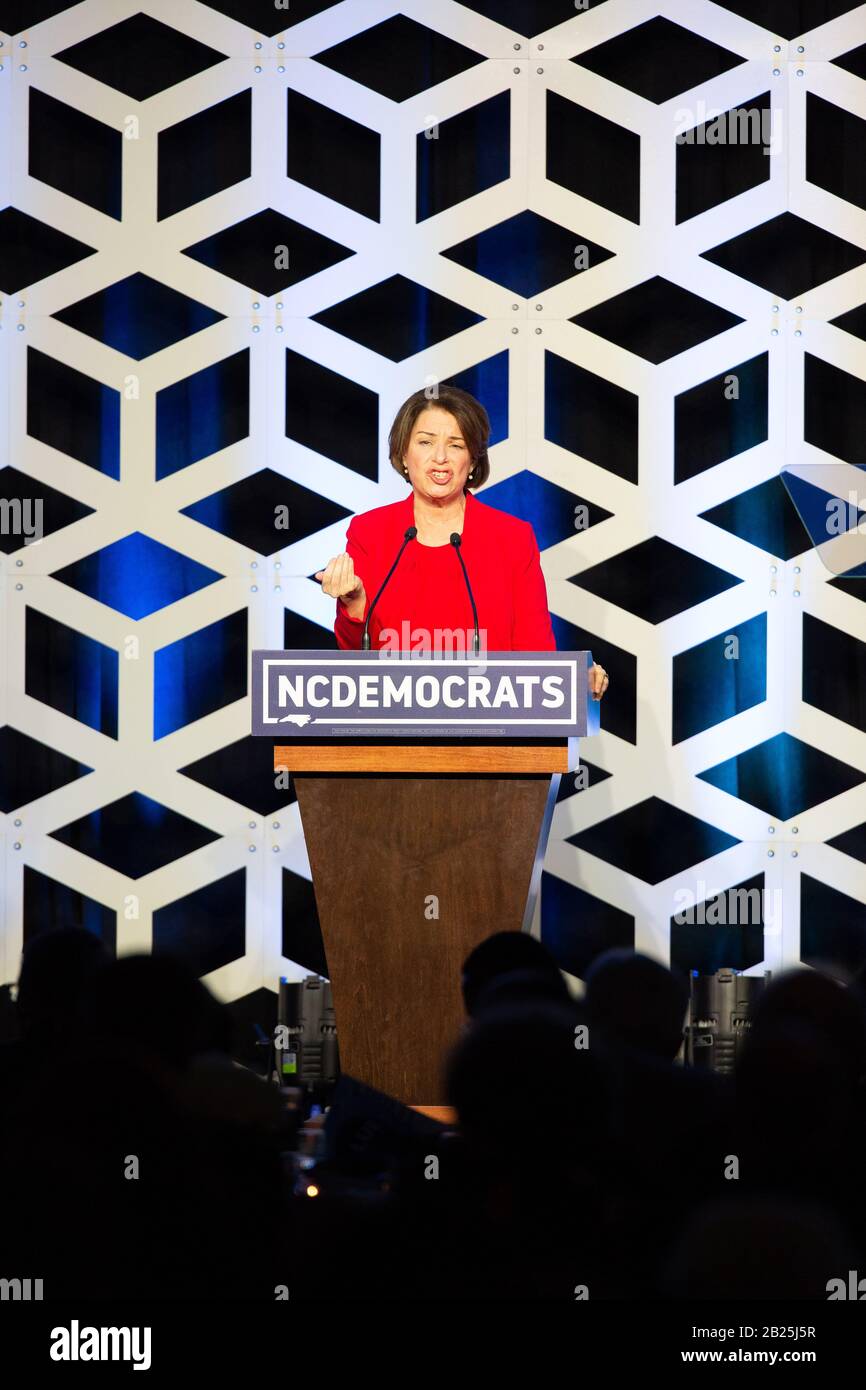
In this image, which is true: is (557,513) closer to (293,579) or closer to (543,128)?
(293,579)

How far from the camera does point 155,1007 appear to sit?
1825 millimetres

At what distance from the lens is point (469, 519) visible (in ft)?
12.8

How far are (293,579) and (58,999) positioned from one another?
8.58ft

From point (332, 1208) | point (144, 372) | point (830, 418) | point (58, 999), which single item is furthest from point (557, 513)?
point (332, 1208)

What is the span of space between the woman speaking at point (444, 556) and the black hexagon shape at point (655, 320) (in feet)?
4.06

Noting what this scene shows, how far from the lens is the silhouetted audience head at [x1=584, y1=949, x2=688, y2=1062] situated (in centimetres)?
215

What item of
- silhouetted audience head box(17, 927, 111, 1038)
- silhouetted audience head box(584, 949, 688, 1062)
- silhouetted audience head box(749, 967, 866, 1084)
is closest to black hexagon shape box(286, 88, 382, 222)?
silhouetted audience head box(17, 927, 111, 1038)

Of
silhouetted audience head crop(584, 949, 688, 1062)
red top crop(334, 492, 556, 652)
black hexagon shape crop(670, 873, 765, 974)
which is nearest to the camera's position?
silhouetted audience head crop(584, 949, 688, 1062)

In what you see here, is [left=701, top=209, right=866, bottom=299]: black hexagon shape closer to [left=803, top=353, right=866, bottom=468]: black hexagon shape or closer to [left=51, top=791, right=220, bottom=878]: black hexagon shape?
[left=803, top=353, right=866, bottom=468]: black hexagon shape

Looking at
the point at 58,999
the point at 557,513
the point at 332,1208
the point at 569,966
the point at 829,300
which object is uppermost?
the point at 829,300

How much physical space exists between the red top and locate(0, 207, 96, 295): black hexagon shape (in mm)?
1717

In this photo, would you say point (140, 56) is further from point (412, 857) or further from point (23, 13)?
point (412, 857)

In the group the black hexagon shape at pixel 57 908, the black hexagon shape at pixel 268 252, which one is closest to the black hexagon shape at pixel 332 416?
the black hexagon shape at pixel 268 252

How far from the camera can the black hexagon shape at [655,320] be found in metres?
4.96
